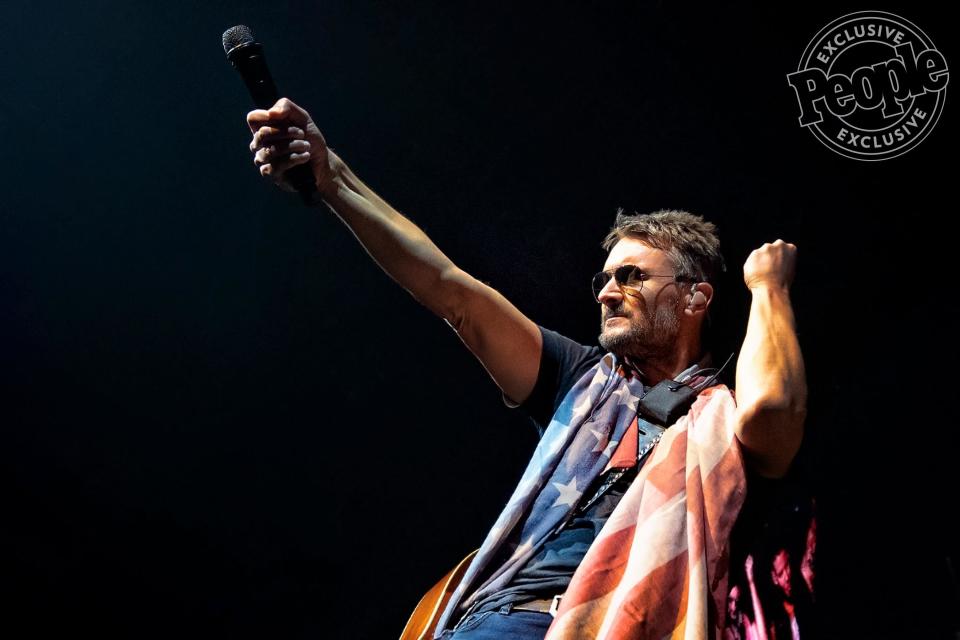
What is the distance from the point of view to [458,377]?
2.51 meters

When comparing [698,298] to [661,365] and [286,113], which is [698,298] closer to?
[661,365]

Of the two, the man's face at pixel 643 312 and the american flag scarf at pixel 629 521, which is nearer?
the american flag scarf at pixel 629 521

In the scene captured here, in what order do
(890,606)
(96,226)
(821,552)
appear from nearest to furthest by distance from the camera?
(890,606), (821,552), (96,226)

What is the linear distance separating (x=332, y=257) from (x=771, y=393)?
4.54ft

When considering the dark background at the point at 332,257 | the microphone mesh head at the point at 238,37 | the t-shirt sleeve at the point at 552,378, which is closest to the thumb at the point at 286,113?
the microphone mesh head at the point at 238,37

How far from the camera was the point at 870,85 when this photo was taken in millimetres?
2223

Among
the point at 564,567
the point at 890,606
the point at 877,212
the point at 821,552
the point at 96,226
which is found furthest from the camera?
the point at 96,226

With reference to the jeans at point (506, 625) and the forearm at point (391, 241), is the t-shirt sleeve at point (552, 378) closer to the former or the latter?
the forearm at point (391, 241)

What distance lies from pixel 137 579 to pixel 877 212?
83.6 inches

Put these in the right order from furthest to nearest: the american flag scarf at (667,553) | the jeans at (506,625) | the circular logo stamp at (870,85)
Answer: the circular logo stamp at (870,85) < the jeans at (506,625) < the american flag scarf at (667,553)

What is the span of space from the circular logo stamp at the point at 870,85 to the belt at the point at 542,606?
1397 mm

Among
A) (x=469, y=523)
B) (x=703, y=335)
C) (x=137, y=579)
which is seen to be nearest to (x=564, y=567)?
(x=703, y=335)

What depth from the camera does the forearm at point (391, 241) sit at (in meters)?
1.63

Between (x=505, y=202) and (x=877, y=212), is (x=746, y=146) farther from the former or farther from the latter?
(x=505, y=202)
